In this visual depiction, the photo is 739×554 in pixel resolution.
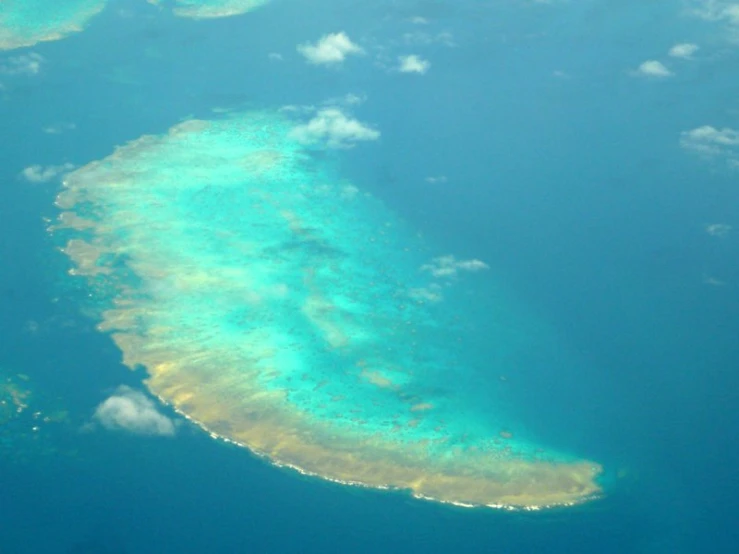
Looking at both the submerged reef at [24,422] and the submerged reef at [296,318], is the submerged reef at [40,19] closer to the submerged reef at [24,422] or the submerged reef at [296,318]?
the submerged reef at [296,318]

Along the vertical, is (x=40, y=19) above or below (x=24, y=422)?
above

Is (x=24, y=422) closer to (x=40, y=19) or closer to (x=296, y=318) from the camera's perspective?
(x=296, y=318)

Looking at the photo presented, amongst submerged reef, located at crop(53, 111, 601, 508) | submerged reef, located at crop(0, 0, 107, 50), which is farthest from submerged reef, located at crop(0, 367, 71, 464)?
submerged reef, located at crop(0, 0, 107, 50)

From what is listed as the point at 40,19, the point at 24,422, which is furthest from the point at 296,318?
the point at 40,19

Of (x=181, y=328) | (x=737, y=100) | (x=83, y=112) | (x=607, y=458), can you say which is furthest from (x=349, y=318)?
(x=737, y=100)

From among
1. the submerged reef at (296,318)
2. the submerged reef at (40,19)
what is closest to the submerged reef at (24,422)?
the submerged reef at (296,318)

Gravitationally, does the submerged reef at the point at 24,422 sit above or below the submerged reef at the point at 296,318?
below
